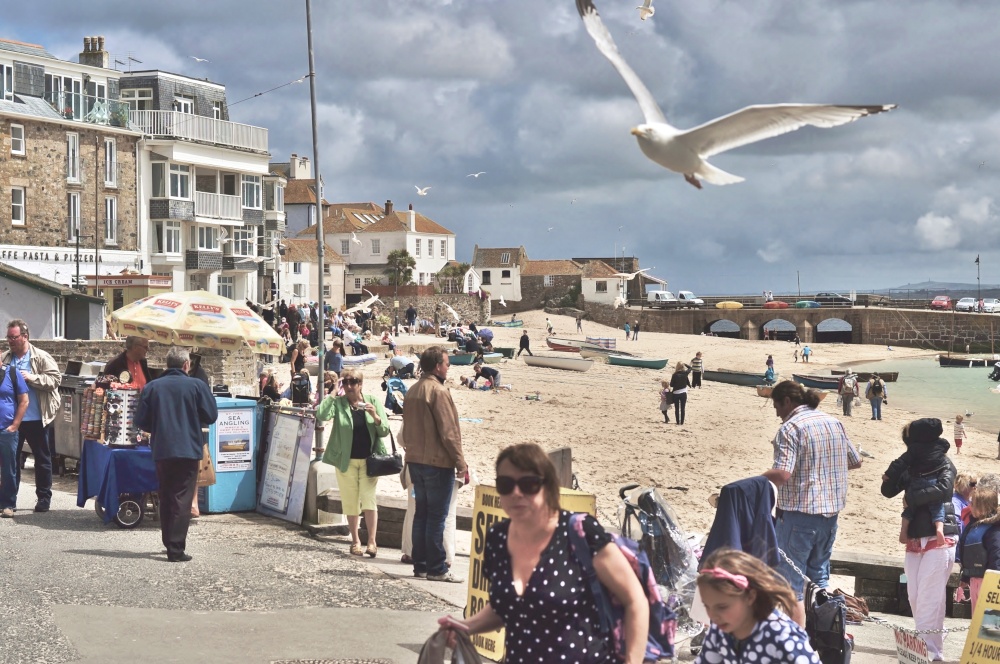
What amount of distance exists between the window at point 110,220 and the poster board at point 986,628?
43.3 meters

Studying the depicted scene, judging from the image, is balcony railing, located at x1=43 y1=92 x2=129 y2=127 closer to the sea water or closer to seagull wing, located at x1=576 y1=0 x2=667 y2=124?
the sea water

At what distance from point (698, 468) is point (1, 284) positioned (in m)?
17.2

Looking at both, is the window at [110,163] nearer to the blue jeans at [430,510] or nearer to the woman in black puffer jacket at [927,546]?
the blue jeans at [430,510]

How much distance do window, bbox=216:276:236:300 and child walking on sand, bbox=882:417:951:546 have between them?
159 ft

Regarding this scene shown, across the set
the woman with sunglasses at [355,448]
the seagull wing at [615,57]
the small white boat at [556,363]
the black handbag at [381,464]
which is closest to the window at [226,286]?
the small white boat at [556,363]

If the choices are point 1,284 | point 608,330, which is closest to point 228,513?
point 1,284

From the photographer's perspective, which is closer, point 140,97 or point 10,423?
point 10,423

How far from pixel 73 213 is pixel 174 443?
122ft

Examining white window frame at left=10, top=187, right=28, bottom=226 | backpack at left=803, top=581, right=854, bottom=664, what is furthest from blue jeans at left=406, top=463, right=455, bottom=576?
white window frame at left=10, top=187, right=28, bottom=226

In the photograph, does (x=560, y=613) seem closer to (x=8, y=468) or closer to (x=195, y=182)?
(x=8, y=468)

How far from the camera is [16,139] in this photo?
41.7 metres

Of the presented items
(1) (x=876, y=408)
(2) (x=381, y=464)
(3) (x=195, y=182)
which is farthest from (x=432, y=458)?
(3) (x=195, y=182)

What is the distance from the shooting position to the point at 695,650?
22.7 ft

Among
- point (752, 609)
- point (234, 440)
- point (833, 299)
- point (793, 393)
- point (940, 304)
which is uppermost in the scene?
point (833, 299)
